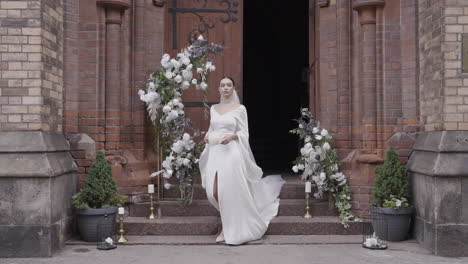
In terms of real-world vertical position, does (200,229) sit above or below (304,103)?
below

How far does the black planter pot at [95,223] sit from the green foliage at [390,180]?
3292 mm

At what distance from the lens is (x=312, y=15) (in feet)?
25.1

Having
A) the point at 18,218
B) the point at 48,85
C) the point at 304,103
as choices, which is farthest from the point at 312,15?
the point at 18,218

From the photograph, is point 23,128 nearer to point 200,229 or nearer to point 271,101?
point 200,229

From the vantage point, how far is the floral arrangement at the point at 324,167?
650cm

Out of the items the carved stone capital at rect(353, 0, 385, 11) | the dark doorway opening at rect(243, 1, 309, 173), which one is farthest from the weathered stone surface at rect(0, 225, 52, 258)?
the dark doorway opening at rect(243, 1, 309, 173)

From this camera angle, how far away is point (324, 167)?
662 cm

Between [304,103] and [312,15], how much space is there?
2.47 meters

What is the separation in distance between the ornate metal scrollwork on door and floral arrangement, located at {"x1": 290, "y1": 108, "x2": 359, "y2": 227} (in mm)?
2123

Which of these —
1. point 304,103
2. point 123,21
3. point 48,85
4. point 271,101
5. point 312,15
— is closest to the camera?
point 48,85

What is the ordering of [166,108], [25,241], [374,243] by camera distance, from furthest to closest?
[166,108]
[374,243]
[25,241]

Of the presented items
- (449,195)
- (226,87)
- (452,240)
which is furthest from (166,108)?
(452,240)

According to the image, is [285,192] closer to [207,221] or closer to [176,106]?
[207,221]

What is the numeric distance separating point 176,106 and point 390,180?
293cm
